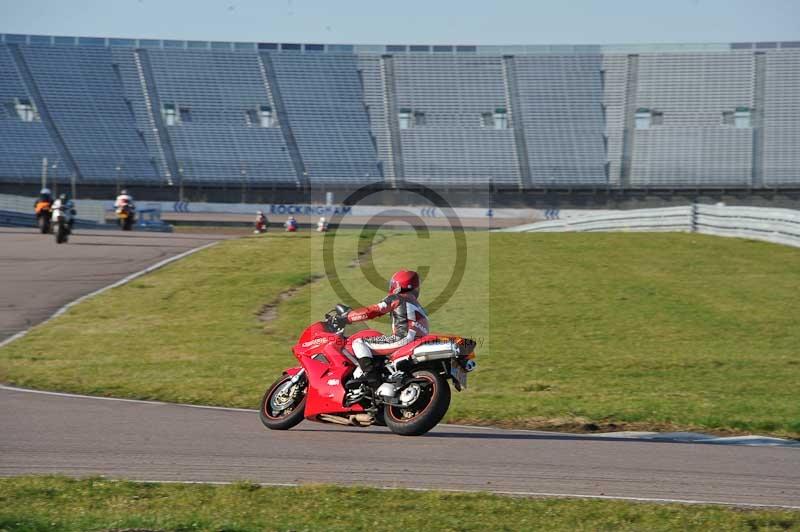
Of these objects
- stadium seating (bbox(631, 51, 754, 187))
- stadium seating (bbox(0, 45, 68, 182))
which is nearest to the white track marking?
stadium seating (bbox(0, 45, 68, 182))

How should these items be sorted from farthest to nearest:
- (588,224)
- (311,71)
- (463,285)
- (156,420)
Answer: (311,71)
(588,224)
(463,285)
(156,420)

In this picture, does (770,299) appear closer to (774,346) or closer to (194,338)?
(774,346)

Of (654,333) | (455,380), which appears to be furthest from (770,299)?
(455,380)

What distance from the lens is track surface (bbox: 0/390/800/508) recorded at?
725cm

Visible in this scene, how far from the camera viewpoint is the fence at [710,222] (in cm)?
2603

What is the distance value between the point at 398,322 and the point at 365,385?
2.26ft

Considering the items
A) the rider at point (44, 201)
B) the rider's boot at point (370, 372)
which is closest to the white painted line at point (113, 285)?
the rider at point (44, 201)

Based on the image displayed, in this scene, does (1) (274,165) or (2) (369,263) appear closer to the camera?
(2) (369,263)

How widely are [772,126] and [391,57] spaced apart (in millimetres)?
26132

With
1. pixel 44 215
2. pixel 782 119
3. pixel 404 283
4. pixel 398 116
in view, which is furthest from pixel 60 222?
pixel 782 119

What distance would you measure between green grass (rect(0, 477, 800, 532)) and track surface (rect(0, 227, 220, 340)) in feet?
37.0

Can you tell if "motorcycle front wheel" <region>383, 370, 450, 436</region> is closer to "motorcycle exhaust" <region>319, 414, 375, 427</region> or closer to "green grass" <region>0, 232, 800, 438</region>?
"motorcycle exhaust" <region>319, 414, 375, 427</region>

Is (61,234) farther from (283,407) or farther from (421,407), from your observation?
(421,407)

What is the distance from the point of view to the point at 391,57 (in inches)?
2761
